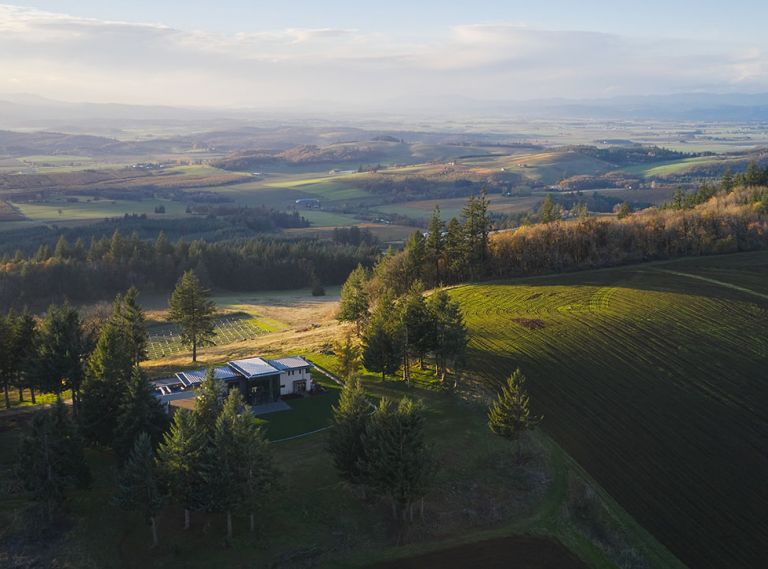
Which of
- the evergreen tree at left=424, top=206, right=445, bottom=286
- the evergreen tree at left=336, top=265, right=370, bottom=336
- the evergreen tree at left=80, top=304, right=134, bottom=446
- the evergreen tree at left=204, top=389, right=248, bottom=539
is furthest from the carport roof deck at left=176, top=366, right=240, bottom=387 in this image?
the evergreen tree at left=424, top=206, right=445, bottom=286

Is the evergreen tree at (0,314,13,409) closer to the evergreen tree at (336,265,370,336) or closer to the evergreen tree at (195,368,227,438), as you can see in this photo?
the evergreen tree at (195,368,227,438)

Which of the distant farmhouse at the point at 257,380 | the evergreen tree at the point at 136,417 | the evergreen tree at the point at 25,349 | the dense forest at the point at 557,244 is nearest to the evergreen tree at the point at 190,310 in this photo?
the distant farmhouse at the point at 257,380

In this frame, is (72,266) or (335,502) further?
(72,266)

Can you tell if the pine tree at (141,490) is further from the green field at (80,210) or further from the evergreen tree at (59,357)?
the green field at (80,210)

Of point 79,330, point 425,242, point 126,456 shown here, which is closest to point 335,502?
point 126,456

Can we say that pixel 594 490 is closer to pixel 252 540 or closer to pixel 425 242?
pixel 252 540

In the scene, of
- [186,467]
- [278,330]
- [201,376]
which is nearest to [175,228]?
[278,330]

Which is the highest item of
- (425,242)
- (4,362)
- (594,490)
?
(425,242)
